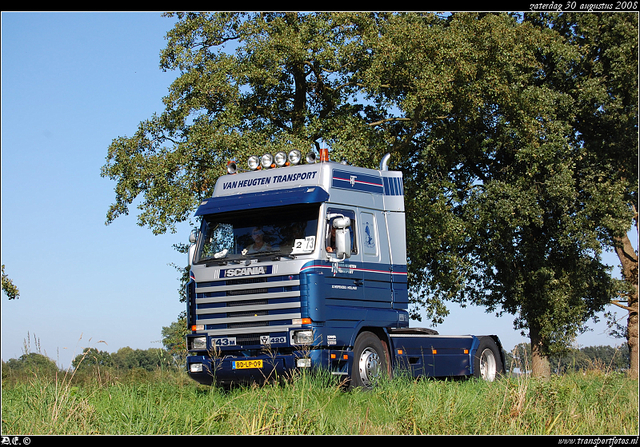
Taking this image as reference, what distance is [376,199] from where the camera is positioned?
1260cm

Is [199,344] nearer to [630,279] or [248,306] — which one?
[248,306]

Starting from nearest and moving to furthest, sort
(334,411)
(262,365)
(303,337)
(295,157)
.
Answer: (334,411) → (303,337) → (262,365) → (295,157)

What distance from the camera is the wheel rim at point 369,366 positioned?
11.7 m

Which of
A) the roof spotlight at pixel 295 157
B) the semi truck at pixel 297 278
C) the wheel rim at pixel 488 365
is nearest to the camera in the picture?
the semi truck at pixel 297 278

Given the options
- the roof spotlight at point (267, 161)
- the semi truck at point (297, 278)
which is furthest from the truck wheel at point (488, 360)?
the roof spotlight at point (267, 161)

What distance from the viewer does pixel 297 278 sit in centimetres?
1088

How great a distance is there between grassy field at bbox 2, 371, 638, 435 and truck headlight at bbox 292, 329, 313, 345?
2.83 feet

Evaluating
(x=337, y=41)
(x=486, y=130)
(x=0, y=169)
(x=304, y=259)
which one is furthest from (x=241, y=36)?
(x=0, y=169)

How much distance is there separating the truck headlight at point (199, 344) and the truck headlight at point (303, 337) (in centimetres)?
164

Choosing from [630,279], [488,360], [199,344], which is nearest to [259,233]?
[199,344]

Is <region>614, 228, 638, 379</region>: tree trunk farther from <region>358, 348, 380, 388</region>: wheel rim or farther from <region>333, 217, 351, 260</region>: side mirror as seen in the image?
<region>333, 217, 351, 260</region>: side mirror

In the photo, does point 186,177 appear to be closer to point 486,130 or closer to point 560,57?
point 486,130

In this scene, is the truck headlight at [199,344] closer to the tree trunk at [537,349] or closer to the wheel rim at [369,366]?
the wheel rim at [369,366]

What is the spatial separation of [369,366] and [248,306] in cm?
227
